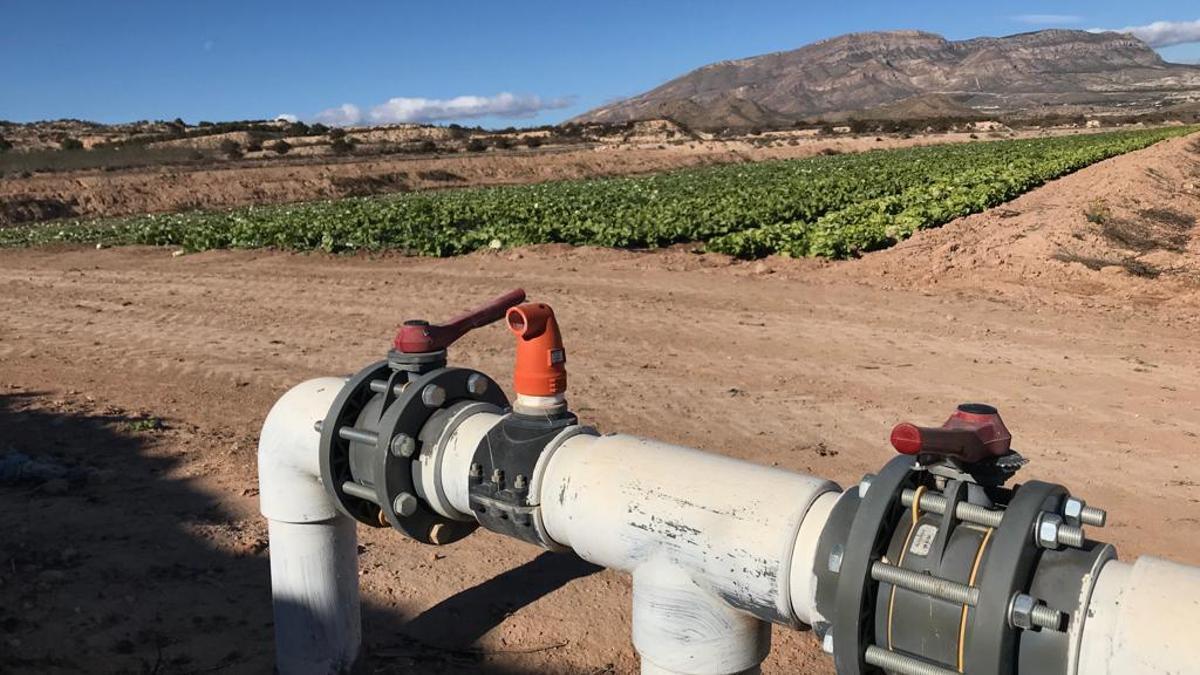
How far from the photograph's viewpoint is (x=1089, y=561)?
163 centimetres

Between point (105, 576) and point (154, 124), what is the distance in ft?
234

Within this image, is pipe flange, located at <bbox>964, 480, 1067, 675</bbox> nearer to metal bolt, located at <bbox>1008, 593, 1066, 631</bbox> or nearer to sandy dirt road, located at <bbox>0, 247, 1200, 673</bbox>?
metal bolt, located at <bbox>1008, 593, 1066, 631</bbox>

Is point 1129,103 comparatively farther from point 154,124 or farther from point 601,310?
point 601,310

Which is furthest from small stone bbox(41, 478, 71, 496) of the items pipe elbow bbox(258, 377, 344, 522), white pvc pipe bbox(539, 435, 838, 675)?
white pvc pipe bbox(539, 435, 838, 675)

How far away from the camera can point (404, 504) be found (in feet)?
8.63

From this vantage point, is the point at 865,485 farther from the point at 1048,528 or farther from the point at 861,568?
the point at 1048,528

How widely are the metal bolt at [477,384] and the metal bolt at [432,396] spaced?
12cm

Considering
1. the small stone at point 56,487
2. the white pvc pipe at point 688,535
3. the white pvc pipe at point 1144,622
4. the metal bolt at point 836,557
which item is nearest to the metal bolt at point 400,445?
the white pvc pipe at point 688,535

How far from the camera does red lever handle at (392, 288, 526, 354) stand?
277cm

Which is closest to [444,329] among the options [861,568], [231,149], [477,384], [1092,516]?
[477,384]

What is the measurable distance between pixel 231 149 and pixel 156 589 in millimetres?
49704

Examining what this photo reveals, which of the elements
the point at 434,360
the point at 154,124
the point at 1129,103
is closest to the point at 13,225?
the point at 434,360

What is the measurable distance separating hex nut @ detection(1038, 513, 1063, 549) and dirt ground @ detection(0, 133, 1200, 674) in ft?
7.88

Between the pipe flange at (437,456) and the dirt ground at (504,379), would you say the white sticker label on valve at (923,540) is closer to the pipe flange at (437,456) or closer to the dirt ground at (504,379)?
the pipe flange at (437,456)
